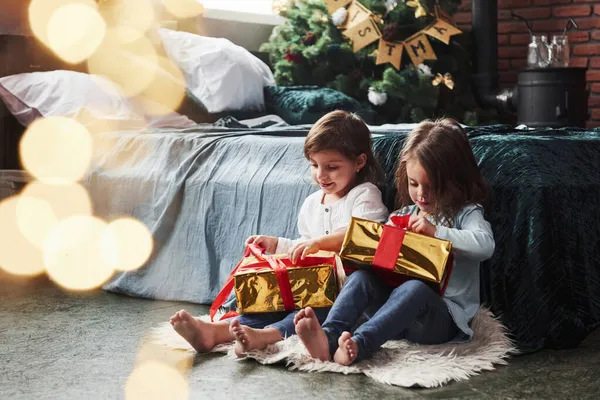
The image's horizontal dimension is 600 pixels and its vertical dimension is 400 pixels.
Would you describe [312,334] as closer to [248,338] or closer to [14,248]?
[248,338]

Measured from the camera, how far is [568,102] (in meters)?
4.94

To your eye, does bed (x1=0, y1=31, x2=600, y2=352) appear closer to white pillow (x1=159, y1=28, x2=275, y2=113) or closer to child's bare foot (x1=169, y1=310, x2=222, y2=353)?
white pillow (x1=159, y1=28, x2=275, y2=113)

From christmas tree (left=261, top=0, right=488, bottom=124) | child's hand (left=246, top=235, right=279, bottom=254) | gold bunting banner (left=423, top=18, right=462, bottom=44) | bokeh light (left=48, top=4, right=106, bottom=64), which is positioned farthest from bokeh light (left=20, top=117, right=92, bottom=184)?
gold bunting banner (left=423, top=18, right=462, bottom=44)

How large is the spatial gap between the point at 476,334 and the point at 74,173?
1.79 m

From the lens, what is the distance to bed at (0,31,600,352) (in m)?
2.14

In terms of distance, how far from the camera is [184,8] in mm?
4734

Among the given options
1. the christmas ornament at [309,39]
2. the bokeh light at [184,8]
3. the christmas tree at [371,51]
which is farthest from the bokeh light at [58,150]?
the christmas ornament at [309,39]

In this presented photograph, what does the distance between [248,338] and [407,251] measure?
43 cm

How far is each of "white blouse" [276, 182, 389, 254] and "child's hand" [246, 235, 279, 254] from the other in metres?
0.01

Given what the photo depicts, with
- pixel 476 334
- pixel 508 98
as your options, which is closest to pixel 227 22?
pixel 508 98

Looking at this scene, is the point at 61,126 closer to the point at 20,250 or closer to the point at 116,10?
the point at 20,250

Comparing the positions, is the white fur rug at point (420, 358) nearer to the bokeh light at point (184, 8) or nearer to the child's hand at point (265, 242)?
the child's hand at point (265, 242)

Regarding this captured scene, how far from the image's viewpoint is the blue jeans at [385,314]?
6.37 feet

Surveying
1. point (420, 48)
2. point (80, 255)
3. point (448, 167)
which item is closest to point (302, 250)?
point (448, 167)
